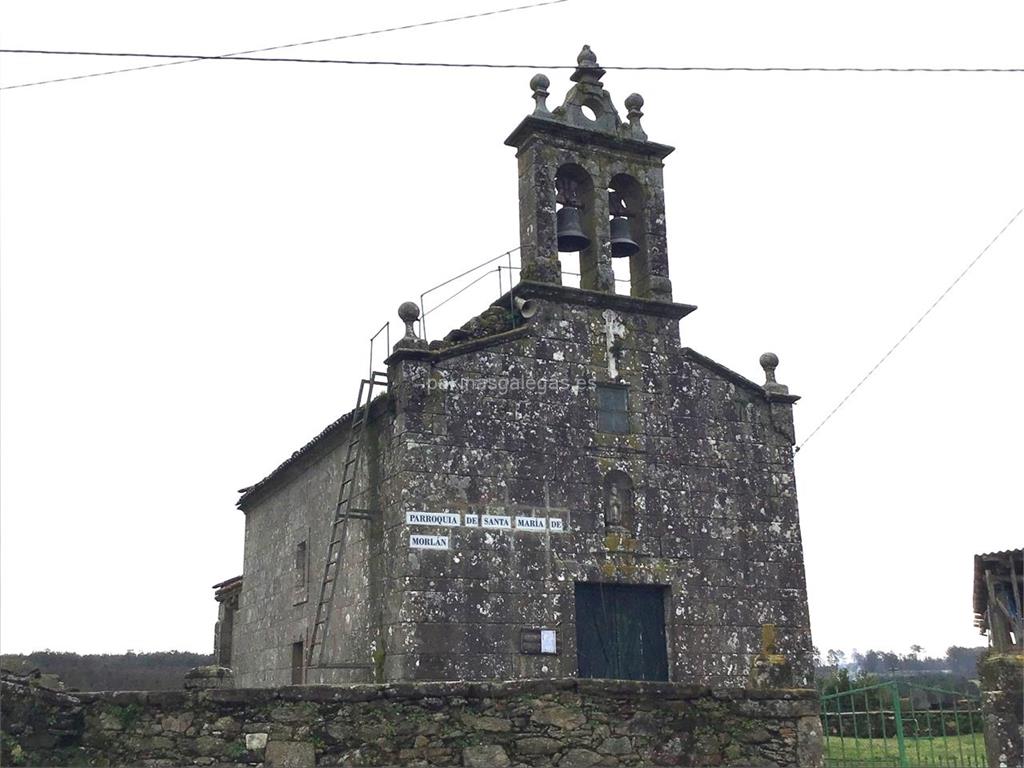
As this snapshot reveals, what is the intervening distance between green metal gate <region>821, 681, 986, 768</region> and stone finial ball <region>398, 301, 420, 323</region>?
6.90 metres

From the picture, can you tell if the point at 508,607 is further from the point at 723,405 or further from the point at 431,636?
the point at 723,405

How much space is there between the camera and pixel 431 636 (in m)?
12.9

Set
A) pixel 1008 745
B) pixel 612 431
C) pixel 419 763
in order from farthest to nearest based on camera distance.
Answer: pixel 612 431 < pixel 1008 745 < pixel 419 763

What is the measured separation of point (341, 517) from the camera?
14.1m

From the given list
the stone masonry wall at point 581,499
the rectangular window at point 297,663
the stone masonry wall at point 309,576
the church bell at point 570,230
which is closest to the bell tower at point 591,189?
the church bell at point 570,230

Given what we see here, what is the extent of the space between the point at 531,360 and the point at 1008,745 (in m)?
7.27

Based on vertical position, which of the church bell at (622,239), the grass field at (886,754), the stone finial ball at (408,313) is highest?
the church bell at (622,239)

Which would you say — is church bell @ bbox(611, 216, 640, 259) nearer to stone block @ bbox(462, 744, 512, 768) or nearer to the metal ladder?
the metal ladder

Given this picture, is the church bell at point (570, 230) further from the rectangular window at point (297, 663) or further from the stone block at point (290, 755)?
the stone block at point (290, 755)

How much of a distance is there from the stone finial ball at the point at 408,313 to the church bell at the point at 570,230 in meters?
2.61

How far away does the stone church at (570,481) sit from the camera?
13391 mm

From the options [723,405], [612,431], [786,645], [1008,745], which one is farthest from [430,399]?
[1008,745]

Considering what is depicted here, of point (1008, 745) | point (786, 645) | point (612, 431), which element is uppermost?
point (612, 431)

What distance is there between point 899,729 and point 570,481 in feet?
18.4
